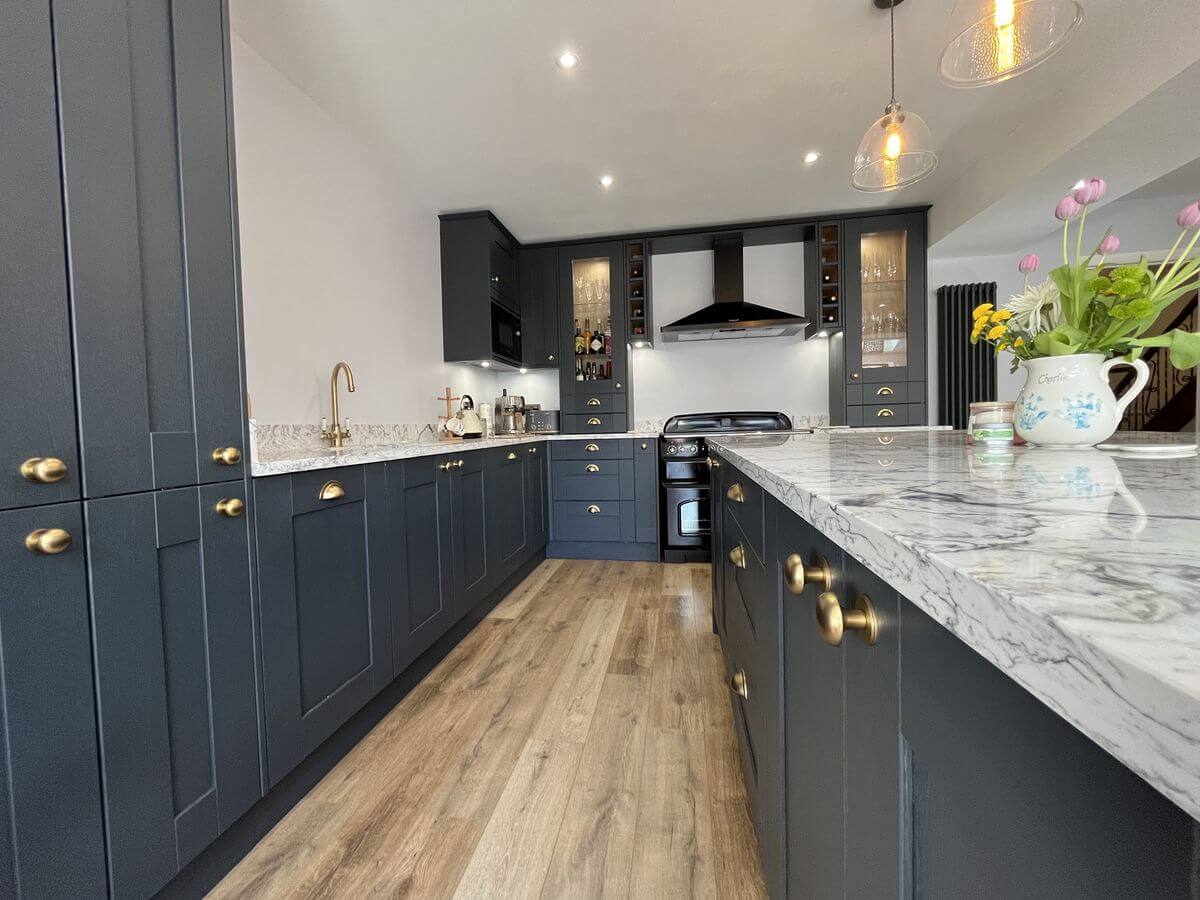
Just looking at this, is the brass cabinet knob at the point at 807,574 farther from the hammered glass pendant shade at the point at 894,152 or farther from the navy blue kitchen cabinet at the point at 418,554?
the hammered glass pendant shade at the point at 894,152

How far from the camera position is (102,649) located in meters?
0.88

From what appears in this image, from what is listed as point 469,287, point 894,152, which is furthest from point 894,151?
point 469,287

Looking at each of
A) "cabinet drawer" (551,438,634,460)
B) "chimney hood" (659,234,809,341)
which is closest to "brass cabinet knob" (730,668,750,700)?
"cabinet drawer" (551,438,634,460)

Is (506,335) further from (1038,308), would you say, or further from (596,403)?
(1038,308)

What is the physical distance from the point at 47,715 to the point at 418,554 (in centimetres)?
107

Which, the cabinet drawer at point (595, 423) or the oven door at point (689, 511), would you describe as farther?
the cabinet drawer at point (595, 423)

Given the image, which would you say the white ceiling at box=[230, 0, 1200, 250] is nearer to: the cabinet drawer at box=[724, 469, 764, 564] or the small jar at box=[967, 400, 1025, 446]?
the small jar at box=[967, 400, 1025, 446]

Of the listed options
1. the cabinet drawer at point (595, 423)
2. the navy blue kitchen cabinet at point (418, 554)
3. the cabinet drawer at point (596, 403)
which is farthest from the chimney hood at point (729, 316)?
the navy blue kitchen cabinet at point (418, 554)

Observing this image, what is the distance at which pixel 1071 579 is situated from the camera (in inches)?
8.7

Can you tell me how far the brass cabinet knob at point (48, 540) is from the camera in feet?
2.61

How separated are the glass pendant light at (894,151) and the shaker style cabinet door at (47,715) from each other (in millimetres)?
2217

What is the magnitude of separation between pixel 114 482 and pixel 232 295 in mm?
506

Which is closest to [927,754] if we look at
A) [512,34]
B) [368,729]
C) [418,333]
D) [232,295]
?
[232,295]

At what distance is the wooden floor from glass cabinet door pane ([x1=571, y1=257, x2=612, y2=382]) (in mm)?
2368
